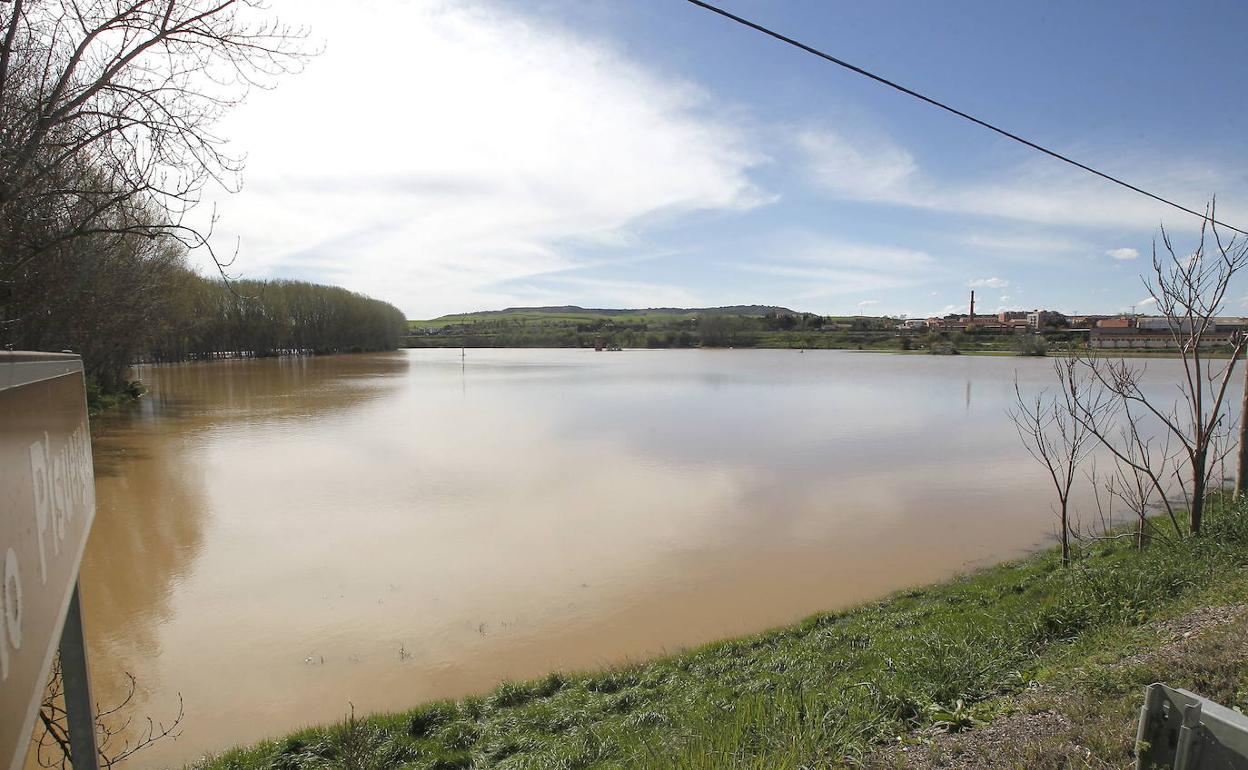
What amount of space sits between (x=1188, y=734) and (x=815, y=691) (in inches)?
100

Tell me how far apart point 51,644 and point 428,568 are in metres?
8.45

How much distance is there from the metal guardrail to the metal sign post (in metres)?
3.11

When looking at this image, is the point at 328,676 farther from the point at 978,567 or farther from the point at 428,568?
the point at 978,567

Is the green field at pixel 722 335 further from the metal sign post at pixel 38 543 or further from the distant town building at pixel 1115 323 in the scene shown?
the metal sign post at pixel 38 543

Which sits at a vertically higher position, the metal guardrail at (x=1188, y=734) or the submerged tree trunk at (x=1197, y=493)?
the metal guardrail at (x=1188, y=734)

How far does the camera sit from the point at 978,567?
913 centimetres

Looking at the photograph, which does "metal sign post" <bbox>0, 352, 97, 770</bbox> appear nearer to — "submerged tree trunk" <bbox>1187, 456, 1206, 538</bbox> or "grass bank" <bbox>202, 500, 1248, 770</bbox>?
"grass bank" <bbox>202, 500, 1248, 770</bbox>

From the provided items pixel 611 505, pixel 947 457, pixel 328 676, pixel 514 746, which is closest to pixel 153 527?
pixel 328 676

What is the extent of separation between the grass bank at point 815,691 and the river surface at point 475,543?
939 millimetres

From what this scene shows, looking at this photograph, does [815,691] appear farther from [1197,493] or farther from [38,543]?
[1197,493]

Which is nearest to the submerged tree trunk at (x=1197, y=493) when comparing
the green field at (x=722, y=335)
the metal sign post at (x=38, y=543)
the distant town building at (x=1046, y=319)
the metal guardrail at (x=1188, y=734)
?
the metal guardrail at (x=1188, y=734)

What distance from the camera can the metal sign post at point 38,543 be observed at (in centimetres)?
100

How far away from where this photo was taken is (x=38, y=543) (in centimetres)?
125

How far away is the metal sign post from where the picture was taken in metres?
1.00
